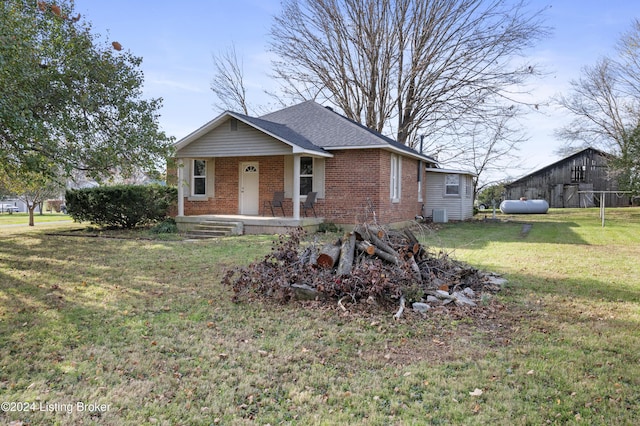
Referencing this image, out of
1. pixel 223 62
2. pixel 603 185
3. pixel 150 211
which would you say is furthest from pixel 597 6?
pixel 603 185

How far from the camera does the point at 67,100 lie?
894 centimetres

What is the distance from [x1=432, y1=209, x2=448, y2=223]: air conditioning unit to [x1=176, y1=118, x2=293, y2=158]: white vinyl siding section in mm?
→ 11332

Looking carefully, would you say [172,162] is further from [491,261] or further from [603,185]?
[603,185]

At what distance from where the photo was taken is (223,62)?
3073 cm

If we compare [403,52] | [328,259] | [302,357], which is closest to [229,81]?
[403,52]

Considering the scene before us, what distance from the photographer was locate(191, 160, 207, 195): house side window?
55.8 feet

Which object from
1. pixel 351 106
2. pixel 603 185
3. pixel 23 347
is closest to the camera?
pixel 23 347

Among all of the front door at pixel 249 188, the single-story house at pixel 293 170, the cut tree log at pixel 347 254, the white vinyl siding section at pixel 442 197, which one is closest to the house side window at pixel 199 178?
the single-story house at pixel 293 170

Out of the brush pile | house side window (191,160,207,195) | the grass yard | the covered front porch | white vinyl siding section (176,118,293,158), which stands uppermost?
white vinyl siding section (176,118,293,158)

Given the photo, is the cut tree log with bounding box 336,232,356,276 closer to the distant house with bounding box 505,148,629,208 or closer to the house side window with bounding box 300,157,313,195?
the house side window with bounding box 300,157,313,195

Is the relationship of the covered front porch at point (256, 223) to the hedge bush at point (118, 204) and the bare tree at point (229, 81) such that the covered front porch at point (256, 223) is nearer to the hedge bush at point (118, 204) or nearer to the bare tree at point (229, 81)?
the hedge bush at point (118, 204)

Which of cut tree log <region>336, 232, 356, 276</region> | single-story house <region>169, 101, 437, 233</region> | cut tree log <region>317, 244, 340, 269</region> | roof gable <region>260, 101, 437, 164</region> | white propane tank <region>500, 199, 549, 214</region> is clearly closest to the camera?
cut tree log <region>336, 232, 356, 276</region>

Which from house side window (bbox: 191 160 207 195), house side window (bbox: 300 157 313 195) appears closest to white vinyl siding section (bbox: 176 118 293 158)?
house side window (bbox: 191 160 207 195)

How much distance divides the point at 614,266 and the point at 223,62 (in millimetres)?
27987
